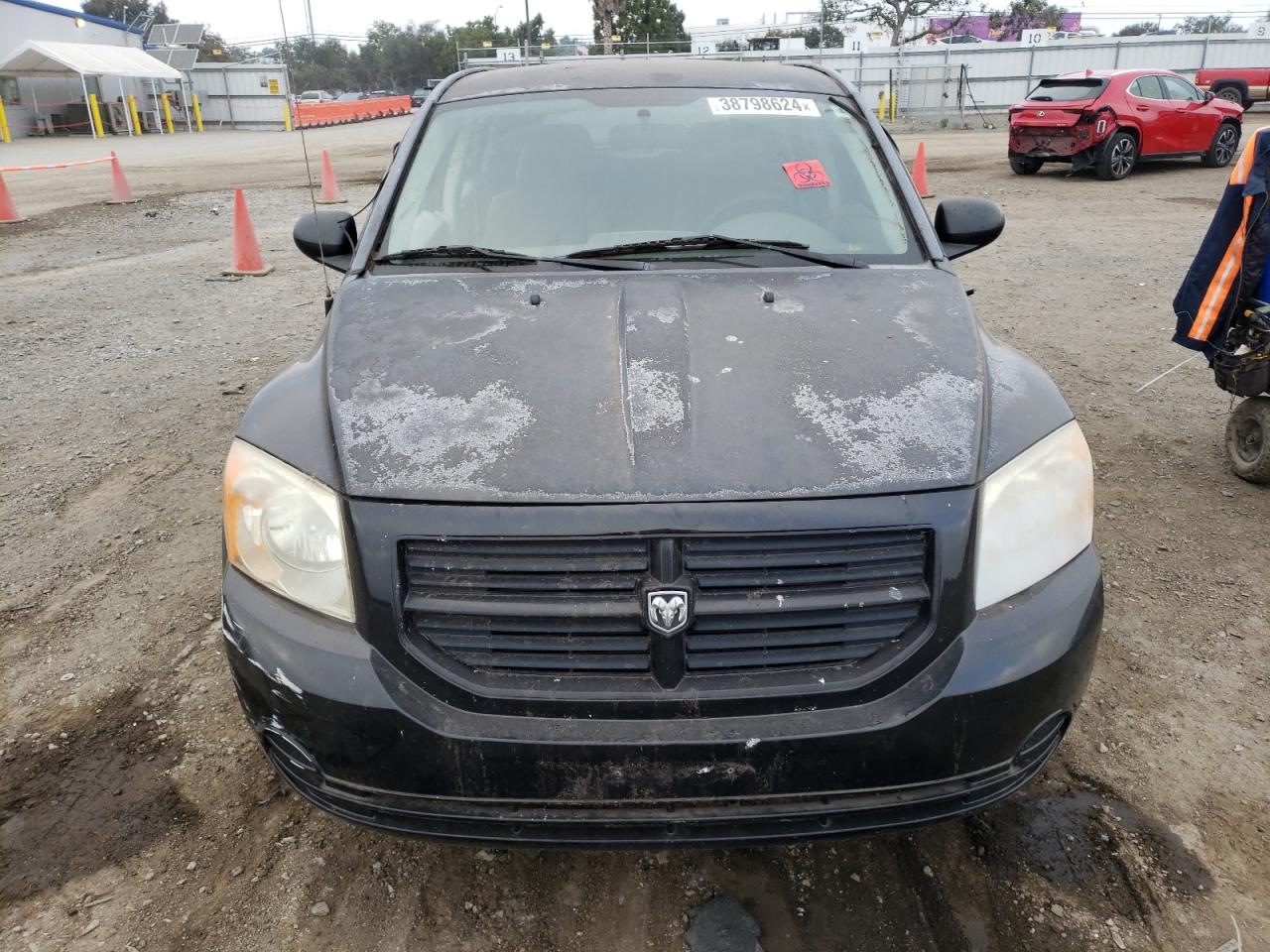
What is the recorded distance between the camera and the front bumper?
71.0 inches

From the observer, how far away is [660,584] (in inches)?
71.0

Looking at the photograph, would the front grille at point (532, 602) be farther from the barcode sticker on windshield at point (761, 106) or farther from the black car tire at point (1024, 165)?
the black car tire at point (1024, 165)

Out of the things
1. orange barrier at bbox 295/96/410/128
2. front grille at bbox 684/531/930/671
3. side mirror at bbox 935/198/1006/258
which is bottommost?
front grille at bbox 684/531/930/671

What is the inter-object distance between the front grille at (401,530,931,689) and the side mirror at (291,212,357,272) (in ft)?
5.86

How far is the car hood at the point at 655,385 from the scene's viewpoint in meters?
1.91

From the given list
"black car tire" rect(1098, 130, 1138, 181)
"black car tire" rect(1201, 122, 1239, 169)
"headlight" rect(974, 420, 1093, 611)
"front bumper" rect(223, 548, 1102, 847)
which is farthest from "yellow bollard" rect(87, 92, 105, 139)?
"headlight" rect(974, 420, 1093, 611)

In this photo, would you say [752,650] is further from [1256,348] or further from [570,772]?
[1256,348]

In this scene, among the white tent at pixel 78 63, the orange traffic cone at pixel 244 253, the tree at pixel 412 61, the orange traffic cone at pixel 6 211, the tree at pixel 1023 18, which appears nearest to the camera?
the orange traffic cone at pixel 244 253

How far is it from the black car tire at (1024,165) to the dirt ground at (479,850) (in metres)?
10.6

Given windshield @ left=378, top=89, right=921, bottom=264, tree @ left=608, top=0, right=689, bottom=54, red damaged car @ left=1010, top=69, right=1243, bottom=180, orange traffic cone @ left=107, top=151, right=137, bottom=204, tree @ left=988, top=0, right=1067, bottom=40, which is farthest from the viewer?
tree @ left=608, top=0, right=689, bottom=54

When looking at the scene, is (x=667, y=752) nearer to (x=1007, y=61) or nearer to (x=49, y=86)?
(x=1007, y=61)

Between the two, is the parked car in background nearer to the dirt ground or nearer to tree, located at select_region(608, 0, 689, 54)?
the dirt ground

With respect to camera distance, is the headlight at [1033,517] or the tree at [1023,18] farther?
the tree at [1023,18]

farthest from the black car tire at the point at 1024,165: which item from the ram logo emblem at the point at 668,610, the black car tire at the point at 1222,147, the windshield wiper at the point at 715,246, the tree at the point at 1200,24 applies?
the tree at the point at 1200,24
